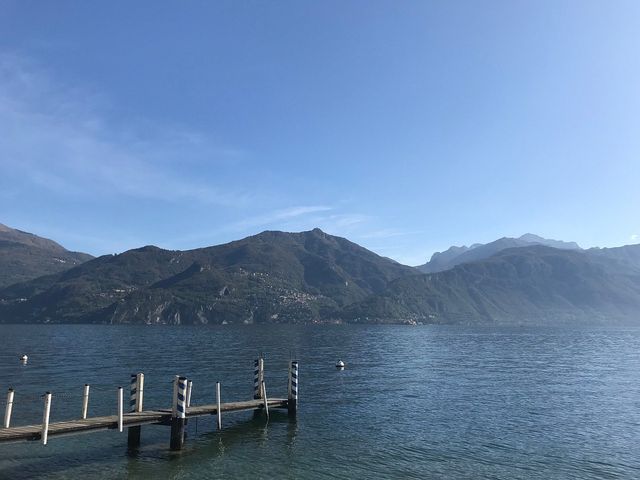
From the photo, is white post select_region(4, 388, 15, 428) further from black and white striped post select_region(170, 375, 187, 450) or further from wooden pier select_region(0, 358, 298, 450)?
black and white striped post select_region(170, 375, 187, 450)

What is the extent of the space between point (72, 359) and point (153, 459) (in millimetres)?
70770

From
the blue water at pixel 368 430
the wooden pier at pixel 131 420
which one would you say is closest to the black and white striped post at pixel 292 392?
the blue water at pixel 368 430

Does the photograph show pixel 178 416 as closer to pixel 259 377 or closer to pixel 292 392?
pixel 259 377

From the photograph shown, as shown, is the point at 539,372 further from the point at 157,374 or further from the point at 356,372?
the point at 157,374

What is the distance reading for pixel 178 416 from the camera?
29453 millimetres

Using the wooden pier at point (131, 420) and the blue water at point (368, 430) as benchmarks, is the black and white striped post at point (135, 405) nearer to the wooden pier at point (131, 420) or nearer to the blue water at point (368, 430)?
the wooden pier at point (131, 420)

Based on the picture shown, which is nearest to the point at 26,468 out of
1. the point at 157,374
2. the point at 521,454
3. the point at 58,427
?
the point at 58,427

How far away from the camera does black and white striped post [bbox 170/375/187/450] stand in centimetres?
2932

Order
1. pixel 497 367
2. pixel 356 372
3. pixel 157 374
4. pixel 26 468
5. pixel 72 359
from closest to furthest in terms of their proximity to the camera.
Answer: pixel 26 468 < pixel 157 374 < pixel 356 372 < pixel 497 367 < pixel 72 359

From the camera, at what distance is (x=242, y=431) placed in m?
34.8

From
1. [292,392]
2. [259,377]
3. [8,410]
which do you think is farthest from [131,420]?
[292,392]

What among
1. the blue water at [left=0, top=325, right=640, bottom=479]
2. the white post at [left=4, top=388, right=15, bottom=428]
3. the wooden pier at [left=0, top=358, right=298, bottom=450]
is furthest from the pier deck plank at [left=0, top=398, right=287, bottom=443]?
the blue water at [left=0, top=325, right=640, bottom=479]

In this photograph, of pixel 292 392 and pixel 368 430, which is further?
pixel 292 392

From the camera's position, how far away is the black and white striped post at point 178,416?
29.3 meters
